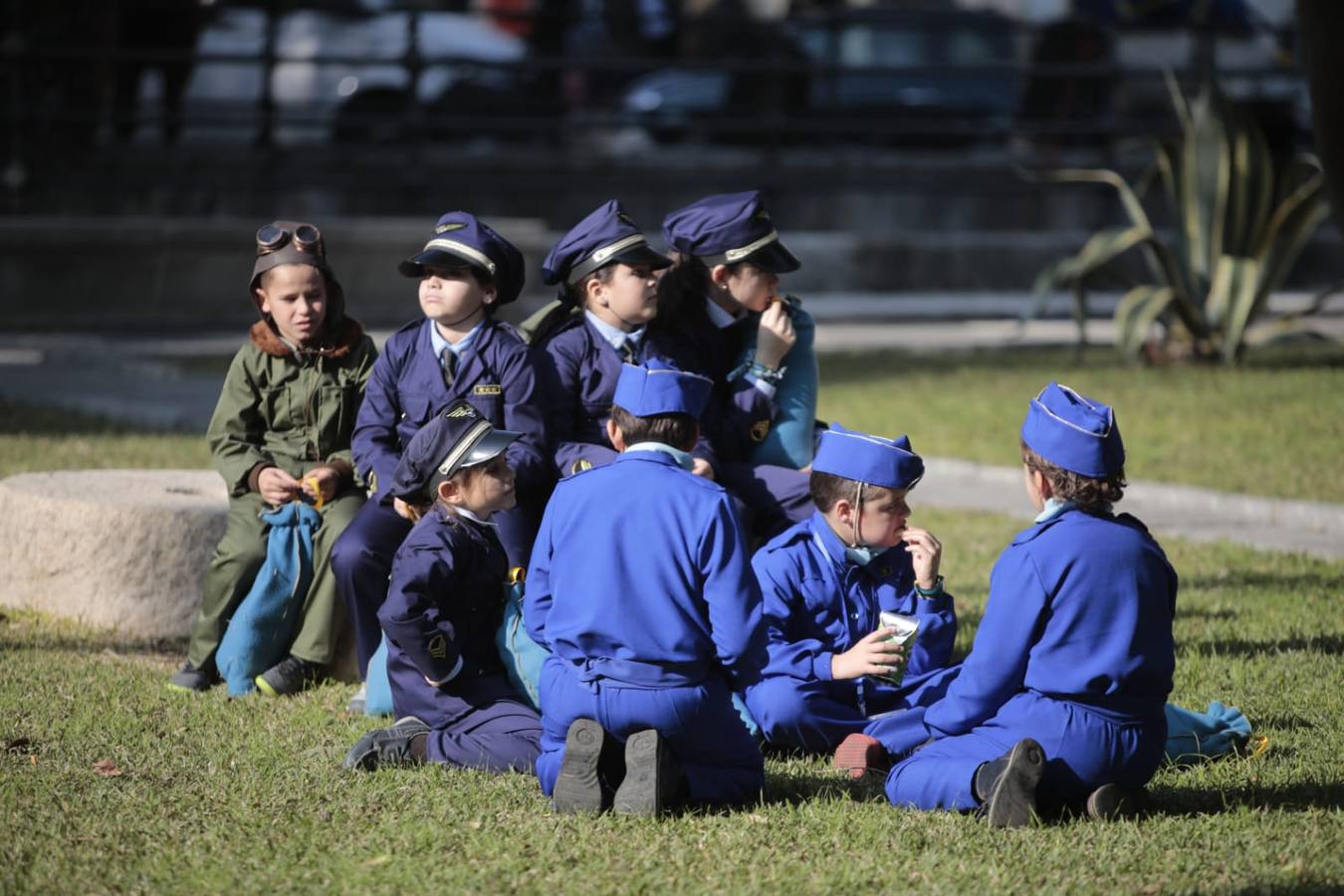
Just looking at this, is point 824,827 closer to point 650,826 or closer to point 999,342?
point 650,826

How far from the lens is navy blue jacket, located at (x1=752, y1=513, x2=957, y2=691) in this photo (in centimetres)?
503

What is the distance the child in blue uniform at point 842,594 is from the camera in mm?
4934

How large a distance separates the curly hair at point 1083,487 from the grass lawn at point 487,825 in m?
0.77

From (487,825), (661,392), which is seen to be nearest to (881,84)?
(661,392)

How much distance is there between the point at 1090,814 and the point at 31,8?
45.3 feet

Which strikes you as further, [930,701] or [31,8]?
[31,8]

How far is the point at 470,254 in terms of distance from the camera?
5.49 metres

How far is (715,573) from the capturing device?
432 cm

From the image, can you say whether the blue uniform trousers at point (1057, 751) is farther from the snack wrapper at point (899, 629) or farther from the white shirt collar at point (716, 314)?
the white shirt collar at point (716, 314)

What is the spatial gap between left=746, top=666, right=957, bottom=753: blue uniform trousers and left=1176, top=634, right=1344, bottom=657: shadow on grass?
1.35 meters

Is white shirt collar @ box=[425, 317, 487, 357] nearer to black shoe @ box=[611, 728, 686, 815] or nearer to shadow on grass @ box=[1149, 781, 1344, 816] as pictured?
black shoe @ box=[611, 728, 686, 815]

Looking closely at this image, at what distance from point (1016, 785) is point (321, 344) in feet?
9.27

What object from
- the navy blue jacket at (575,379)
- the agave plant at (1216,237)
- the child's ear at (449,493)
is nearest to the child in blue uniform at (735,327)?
the navy blue jacket at (575,379)

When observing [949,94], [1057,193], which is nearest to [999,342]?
[1057,193]
